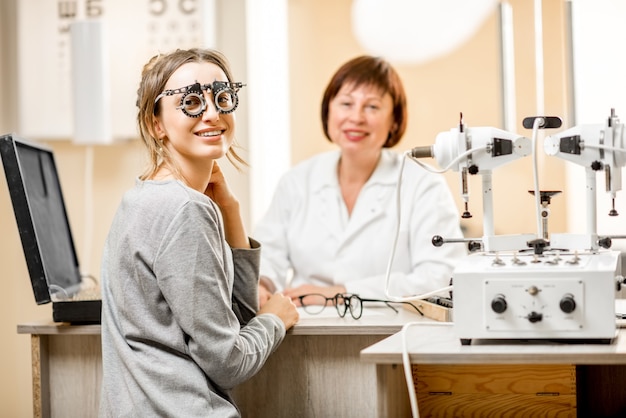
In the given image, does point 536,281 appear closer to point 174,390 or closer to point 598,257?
point 598,257

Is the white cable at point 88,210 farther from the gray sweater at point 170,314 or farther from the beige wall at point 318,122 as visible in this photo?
the gray sweater at point 170,314

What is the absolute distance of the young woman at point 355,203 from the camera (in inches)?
103

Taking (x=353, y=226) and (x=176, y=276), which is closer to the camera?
(x=176, y=276)

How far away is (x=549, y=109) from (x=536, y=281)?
7.60 ft

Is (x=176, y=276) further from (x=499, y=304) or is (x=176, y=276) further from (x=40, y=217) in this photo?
(x=40, y=217)

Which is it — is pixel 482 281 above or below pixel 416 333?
above

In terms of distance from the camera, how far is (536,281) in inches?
57.1

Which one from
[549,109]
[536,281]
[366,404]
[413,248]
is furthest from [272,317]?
[549,109]

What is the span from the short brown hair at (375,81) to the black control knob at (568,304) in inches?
57.8

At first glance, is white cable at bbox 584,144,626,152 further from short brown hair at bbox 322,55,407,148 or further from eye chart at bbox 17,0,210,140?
eye chart at bbox 17,0,210,140

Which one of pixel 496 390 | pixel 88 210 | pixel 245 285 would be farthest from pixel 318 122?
pixel 496 390

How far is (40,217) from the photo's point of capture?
2123 mm

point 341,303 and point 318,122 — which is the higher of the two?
point 318,122

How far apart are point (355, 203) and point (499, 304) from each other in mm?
1352
